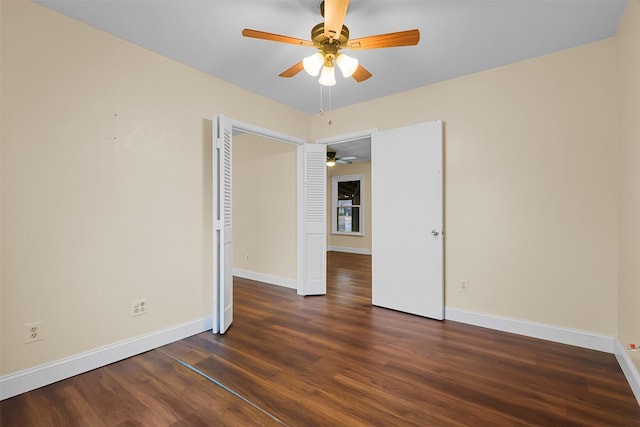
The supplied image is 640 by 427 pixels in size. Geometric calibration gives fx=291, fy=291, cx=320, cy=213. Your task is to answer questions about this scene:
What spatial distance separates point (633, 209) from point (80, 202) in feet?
12.6

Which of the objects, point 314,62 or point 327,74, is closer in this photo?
point 314,62

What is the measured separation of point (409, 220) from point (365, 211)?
4849mm

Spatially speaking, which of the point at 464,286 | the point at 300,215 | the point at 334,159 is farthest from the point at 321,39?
the point at 334,159

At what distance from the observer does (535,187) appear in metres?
2.65

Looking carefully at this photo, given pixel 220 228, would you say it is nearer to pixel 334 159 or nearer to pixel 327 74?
pixel 327 74

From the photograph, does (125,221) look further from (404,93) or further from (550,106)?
(550,106)

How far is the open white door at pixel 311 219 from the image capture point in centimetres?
408

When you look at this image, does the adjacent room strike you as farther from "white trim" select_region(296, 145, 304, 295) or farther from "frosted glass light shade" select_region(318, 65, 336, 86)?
"white trim" select_region(296, 145, 304, 295)

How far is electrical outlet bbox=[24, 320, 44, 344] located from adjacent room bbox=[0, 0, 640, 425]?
0.06ft

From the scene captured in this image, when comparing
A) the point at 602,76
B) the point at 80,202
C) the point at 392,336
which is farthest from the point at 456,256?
the point at 80,202

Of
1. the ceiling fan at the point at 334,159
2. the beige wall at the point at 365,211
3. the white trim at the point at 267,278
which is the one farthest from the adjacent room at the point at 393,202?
the beige wall at the point at 365,211

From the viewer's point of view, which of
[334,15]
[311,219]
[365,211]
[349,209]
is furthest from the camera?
[349,209]

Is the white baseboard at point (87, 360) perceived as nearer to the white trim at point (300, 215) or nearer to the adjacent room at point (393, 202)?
the adjacent room at point (393, 202)

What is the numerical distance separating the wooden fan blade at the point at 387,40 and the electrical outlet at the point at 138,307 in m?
2.56
